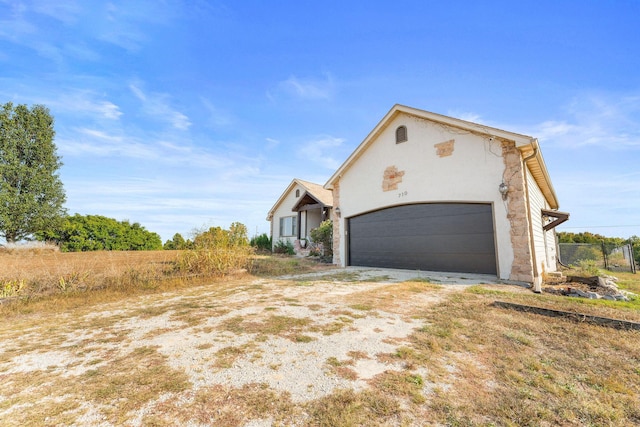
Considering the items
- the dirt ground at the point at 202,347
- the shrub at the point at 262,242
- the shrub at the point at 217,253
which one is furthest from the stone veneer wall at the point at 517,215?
the shrub at the point at 262,242

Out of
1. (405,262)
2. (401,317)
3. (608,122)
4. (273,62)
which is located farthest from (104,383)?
(608,122)

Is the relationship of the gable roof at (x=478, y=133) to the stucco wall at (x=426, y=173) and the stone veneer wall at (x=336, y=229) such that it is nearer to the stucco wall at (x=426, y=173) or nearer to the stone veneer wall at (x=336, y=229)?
the stucco wall at (x=426, y=173)

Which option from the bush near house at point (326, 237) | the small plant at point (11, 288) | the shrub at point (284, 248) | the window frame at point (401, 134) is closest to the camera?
the small plant at point (11, 288)

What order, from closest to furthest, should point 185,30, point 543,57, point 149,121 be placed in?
point 543,57 < point 185,30 < point 149,121

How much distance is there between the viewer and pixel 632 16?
223 inches

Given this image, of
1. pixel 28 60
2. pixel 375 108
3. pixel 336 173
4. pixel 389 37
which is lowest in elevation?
pixel 336 173

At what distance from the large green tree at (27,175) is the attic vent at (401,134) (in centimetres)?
2072

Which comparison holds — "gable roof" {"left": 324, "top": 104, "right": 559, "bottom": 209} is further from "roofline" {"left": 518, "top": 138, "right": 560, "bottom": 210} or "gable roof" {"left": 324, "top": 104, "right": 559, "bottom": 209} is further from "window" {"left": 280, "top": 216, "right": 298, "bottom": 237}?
"window" {"left": 280, "top": 216, "right": 298, "bottom": 237}

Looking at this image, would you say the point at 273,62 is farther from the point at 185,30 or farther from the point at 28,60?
the point at 28,60

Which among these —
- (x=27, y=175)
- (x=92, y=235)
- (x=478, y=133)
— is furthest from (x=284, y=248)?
(x=27, y=175)

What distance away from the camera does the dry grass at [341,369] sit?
64.3 inches

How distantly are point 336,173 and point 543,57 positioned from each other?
Result: 718 centimetres

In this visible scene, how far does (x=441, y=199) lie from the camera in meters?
8.27

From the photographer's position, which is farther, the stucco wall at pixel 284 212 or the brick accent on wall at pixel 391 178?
the stucco wall at pixel 284 212
